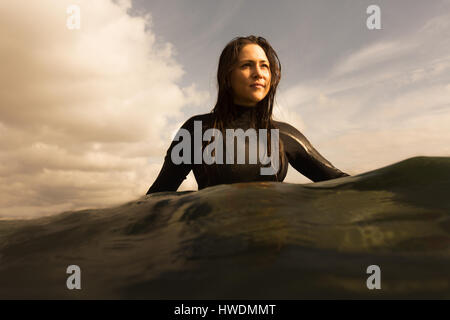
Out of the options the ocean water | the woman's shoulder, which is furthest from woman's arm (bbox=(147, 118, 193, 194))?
the woman's shoulder

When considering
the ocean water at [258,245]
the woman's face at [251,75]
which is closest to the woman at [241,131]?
the woman's face at [251,75]

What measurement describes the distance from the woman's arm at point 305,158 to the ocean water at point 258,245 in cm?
102

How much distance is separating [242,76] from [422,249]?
2.37 metres

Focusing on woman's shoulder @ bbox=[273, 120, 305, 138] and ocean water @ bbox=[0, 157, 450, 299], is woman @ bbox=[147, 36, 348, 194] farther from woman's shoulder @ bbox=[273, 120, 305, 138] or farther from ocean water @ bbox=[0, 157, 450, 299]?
ocean water @ bbox=[0, 157, 450, 299]

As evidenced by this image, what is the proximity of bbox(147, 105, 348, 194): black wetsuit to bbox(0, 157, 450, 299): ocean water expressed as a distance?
0.75 meters

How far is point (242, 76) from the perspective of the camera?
3.41 meters

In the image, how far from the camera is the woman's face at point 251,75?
339cm

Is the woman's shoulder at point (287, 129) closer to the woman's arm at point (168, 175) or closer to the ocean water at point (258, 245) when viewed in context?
the woman's arm at point (168, 175)

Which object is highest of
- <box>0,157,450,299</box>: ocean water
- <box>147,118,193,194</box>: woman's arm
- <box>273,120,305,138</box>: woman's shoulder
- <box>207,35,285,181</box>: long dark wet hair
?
<box>207,35,285,181</box>: long dark wet hair

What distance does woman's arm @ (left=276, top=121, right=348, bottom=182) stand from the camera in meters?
3.58
